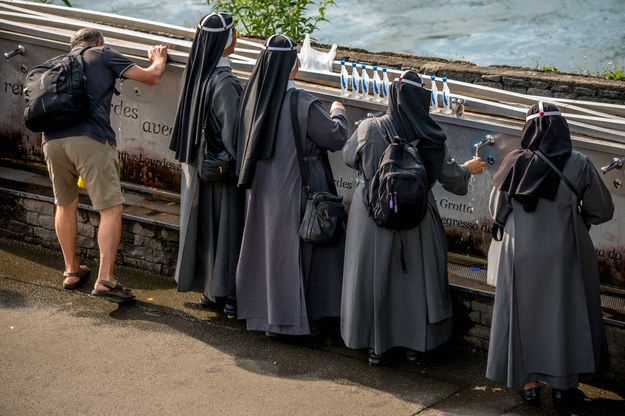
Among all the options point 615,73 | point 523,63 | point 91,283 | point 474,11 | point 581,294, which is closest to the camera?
point 581,294

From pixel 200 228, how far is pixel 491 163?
5.77 ft

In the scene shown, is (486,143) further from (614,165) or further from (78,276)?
(78,276)

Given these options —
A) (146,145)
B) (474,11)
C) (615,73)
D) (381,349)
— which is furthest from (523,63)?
(381,349)

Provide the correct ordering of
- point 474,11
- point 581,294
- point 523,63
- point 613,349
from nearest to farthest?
1. point 581,294
2. point 613,349
3. point 523,63
4. point 474,11

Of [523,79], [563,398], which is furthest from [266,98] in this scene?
[523,79]

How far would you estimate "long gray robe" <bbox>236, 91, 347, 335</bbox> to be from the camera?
21.2ft

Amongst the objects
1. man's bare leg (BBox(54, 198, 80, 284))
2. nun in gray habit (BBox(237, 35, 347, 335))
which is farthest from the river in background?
nun in gray habit (BBox(237, 35, 347, 335))

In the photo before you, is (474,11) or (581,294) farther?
(474,11)

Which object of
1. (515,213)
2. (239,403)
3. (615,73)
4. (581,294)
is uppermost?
(615,73)

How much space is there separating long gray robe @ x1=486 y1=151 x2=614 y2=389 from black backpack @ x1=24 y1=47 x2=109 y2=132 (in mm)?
2487

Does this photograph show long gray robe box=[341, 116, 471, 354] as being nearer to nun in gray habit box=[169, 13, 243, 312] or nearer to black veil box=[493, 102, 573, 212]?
black veil box=[493, 102, 573, 212]

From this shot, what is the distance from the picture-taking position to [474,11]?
20594mm

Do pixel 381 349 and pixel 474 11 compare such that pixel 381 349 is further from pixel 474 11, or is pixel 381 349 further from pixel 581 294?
pixel 474 11

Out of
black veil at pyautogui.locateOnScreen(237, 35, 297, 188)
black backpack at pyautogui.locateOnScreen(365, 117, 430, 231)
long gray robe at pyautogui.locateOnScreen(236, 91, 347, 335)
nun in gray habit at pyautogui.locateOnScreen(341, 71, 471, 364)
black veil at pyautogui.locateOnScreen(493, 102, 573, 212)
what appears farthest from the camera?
long gray robe at pyautogui.locateOnScreen(236, 91, 347, 335)
